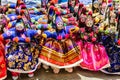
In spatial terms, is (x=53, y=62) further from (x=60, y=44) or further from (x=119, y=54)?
(x=119, y=54)

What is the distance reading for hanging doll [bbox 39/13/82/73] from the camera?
2.71 m

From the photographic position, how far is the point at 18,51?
2605 millimetres

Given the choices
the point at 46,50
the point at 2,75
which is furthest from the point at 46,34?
the point at 2,75

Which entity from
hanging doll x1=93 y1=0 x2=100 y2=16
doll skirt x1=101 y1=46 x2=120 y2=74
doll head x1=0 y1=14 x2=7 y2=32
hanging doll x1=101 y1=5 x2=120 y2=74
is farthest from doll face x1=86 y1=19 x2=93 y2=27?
doll head x1=0 y1=14 x2=7 y2=32

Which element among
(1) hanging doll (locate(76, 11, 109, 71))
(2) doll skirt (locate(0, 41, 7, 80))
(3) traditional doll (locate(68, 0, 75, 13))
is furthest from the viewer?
(3) traditional doll (locate(68, 0, 75, 13))

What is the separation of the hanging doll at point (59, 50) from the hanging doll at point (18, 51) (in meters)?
0.13

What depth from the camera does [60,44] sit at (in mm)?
2742

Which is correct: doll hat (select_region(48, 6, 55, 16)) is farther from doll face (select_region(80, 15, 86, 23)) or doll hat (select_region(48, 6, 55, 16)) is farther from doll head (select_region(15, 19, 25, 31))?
doll head (select_region(15, 19, 25, 31))

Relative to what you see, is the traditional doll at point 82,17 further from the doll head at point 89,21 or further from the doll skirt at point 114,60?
the doll skirt at point 114,60

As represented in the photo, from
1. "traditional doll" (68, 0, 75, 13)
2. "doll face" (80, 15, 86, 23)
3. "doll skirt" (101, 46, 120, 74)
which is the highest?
"traditional doll" (68, 0, 75, 13)

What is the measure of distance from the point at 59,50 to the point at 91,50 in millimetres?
297

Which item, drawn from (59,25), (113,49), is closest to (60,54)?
(59,25)

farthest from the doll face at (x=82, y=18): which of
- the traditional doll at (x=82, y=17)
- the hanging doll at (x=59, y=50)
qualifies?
the hanging doll at (x=59, y=50)

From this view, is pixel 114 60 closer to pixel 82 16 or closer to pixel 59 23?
pixel 82 16
